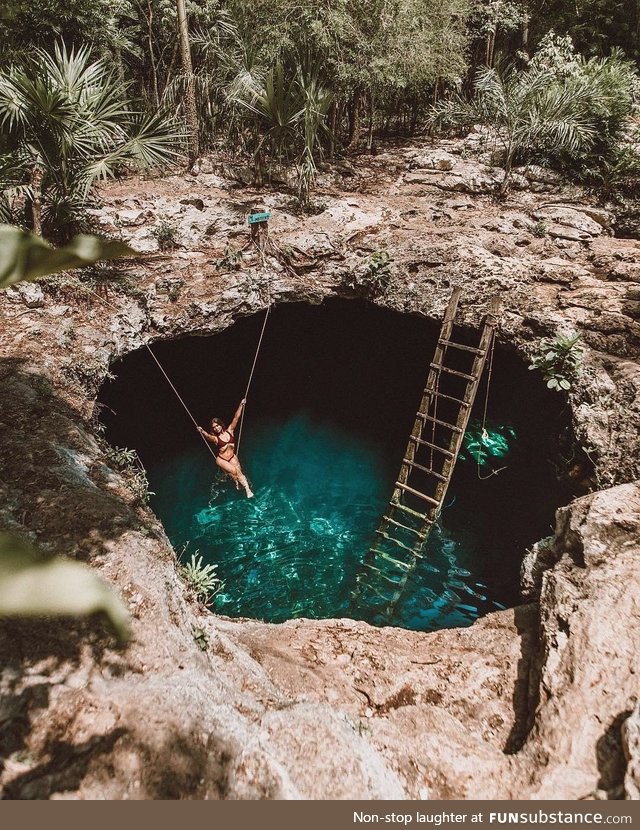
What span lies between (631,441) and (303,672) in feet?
13.5

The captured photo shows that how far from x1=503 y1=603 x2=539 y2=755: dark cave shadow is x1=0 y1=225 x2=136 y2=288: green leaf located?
3.63m

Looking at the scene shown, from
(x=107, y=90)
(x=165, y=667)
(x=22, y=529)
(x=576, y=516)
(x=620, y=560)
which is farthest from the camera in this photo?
(x=107, y=90)

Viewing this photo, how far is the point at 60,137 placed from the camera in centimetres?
534

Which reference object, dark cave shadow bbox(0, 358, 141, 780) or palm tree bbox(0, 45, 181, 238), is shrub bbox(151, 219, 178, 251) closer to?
palm tree bbox(0, 45, 181, 238)

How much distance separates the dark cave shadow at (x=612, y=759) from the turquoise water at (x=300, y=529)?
367 cm

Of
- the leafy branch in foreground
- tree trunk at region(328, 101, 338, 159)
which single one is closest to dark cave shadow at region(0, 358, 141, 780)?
the leafy branch in foreground

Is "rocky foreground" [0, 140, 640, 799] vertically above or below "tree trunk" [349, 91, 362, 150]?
below

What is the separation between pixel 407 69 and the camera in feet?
29.7

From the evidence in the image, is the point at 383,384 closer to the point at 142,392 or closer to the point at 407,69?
the point at 142,392

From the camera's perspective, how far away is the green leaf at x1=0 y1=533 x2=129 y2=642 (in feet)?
2.18

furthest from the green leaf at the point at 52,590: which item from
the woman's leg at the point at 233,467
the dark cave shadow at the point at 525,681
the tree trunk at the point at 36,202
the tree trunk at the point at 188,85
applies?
the tree trunk at the point at 188,85

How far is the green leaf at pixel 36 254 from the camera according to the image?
0.76 m

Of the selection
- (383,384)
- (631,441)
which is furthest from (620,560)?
(383,384)

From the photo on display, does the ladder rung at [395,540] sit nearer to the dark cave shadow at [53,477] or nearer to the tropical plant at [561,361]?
the tropical plant at [561,361]
